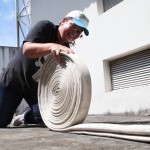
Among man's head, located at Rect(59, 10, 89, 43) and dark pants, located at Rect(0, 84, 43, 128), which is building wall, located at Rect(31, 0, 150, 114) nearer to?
dark pants, located at Rect(0, 84, 43, 128)

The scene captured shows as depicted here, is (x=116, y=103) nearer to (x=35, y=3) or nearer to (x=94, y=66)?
(x=94, y=66)

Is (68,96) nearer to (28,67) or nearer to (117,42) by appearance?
(28,67)

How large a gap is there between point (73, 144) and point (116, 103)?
397cm

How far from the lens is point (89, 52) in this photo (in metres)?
6.09

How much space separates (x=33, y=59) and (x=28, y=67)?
0.23ft

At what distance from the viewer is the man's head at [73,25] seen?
196 cm

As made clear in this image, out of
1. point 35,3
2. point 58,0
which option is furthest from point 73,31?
point 35,3

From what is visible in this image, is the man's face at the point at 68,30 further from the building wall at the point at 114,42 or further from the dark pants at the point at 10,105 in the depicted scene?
the building wall at the point at 114,42

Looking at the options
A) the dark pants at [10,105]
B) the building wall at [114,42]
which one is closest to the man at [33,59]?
the dark pants at [10,105]

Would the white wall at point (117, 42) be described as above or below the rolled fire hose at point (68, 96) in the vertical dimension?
above

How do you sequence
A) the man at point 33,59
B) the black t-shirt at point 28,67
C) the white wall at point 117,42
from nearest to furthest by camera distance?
the man at point 33,59 → the black t-shirt at point 28,67 → the white wall at point 117,42

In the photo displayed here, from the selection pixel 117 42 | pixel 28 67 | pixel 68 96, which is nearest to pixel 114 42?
pixel 117 42

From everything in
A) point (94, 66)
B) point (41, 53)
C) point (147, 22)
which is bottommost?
point (41, 53)

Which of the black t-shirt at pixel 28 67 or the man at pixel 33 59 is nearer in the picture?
the man at pixel 33 59
